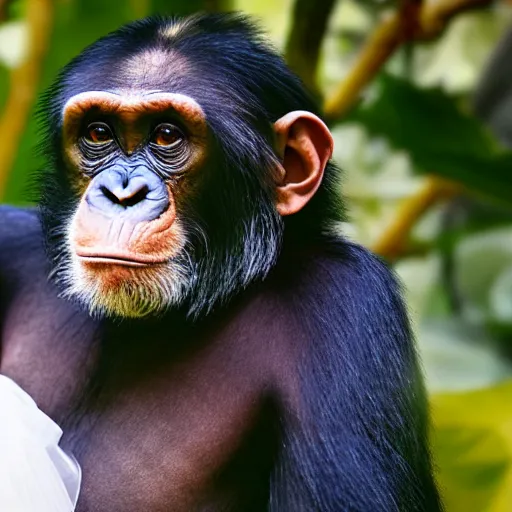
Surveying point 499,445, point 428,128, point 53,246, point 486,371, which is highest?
point 53,246

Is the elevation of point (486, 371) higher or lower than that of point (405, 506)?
lower

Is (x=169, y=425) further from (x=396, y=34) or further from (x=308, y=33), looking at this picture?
(x=396, y=34)

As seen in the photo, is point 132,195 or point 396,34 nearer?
point 132,195

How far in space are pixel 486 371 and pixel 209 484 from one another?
166cm

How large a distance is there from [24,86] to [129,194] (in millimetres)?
1039

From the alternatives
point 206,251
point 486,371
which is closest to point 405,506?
point 206,251

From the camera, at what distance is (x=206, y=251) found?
45.1 inches

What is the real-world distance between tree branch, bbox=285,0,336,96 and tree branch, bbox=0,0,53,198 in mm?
579

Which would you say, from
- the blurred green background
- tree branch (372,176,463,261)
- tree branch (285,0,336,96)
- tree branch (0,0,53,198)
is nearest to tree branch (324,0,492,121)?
the blurred green background

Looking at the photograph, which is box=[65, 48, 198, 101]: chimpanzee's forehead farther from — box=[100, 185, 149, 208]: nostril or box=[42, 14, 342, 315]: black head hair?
box=[100, 185, 149, 208]: nostril

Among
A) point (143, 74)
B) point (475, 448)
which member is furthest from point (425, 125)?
point (143, 74)

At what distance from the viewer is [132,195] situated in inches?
41.3

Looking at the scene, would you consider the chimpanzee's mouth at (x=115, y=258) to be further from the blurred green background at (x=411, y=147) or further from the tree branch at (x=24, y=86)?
the tree branch at (x=24, y=86)

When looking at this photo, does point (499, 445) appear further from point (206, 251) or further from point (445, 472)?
point (206, 251)
